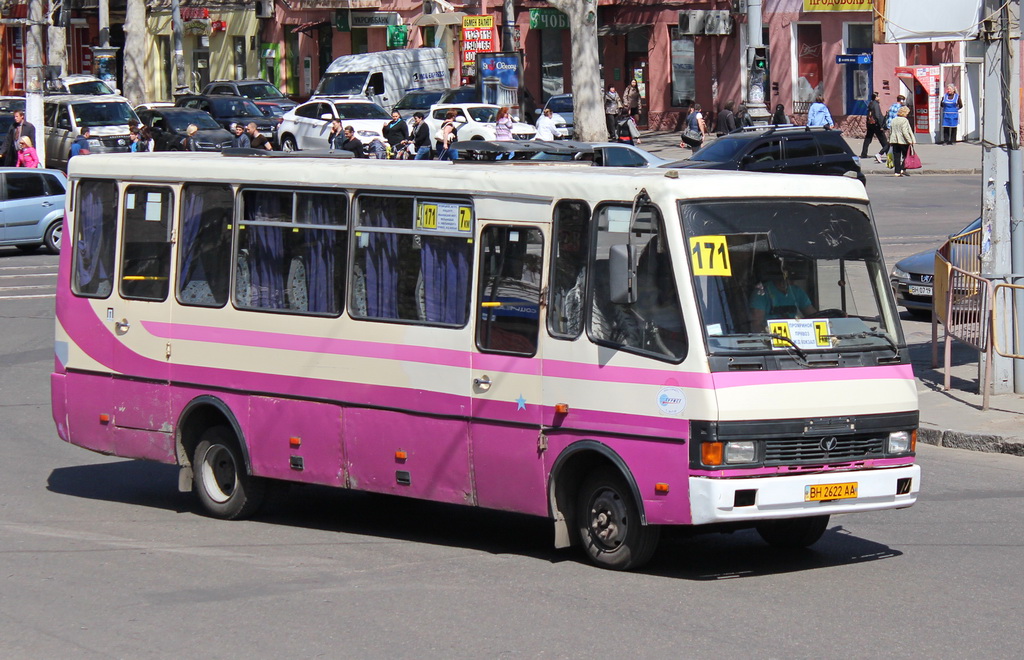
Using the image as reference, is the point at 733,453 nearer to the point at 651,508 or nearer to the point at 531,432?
the point at 651,508

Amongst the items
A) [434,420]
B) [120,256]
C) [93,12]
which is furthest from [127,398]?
[93,12]

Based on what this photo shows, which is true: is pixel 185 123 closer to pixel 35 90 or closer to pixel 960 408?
pixel 35 90

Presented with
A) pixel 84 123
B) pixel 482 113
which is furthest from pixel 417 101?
pixel 84 123

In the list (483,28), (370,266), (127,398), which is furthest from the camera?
(483,28)

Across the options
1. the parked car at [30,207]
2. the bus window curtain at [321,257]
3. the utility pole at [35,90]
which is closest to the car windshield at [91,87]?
the utility pole at [35,90]

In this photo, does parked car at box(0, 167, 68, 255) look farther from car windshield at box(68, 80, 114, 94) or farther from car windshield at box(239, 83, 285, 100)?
A: car windshield at box(239, 83, 285, 100)

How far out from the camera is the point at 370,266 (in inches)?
382

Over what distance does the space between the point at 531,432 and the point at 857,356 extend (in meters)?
1.91

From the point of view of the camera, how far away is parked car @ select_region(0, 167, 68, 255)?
28.1 m

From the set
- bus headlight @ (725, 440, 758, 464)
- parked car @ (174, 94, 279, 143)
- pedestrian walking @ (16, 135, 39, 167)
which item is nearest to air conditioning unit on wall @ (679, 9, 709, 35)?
parked car @ (174, 94, 279, 143)

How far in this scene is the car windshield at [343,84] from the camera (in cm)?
5038

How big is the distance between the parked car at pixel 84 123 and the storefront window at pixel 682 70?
1930 cm

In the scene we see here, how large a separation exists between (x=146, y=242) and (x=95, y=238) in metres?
0.59

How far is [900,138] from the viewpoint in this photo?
36438 mm
